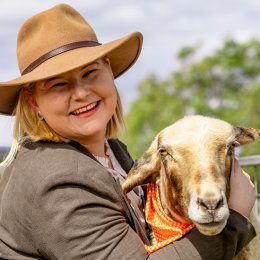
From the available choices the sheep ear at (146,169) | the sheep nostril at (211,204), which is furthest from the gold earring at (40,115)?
the sheep nostril at (211,204)

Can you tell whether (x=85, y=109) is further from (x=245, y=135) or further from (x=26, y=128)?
(x=245, y=135)

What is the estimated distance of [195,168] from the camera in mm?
3135

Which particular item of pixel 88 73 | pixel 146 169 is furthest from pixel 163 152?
pixel 88 73

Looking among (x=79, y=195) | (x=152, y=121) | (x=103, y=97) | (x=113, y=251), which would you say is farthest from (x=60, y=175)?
(x=152, y=121)

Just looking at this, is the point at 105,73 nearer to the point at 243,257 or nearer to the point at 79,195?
the point at 79,195

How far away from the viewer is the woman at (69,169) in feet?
10.2

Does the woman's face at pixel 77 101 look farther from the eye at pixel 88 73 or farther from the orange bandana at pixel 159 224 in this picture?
the orange bandana at pixel 159 224

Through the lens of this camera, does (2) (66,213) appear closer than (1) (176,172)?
Yes

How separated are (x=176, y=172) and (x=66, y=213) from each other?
2.11 feet

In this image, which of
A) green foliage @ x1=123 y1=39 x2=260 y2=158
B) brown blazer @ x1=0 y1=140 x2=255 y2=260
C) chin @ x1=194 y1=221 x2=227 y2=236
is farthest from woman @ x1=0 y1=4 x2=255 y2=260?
green foliage @ x1=123 y1=39 x2=260 y2=158

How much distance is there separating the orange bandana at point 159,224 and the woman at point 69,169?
0.07 meters

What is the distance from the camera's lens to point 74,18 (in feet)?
12.8

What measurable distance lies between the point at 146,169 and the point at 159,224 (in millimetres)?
357

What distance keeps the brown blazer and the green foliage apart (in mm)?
33399
